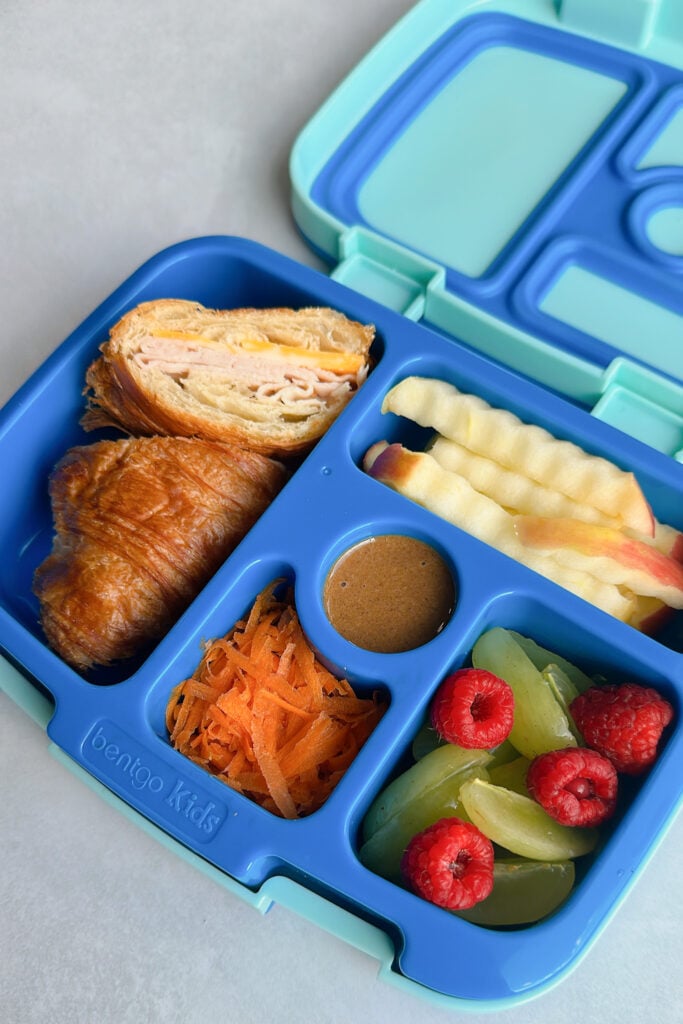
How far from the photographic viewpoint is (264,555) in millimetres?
1388

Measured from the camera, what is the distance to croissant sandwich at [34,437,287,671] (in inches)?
54.7

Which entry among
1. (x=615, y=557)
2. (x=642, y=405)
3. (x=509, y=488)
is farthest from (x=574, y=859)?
(x=642, y=405)

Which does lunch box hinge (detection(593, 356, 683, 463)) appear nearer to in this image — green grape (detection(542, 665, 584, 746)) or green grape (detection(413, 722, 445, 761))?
green grape (detection(542, 665, 584, 746))

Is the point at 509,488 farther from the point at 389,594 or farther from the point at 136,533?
the point at 136,533

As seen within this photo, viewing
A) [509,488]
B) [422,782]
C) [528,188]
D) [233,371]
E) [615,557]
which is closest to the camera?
[422,782]

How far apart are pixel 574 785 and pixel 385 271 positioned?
0.94m

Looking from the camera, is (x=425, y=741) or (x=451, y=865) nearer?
(x=451, y=865)

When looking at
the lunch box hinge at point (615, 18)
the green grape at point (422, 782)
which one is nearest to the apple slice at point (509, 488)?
the green grape at point (422, 782)

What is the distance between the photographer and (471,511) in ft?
4.72

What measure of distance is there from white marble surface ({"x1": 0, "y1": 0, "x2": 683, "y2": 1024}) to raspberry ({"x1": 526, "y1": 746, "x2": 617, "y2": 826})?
22 centimetres

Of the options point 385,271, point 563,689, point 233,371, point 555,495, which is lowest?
point 563,689

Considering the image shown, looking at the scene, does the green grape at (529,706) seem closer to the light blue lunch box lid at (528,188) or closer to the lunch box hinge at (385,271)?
the light blue lunch box lid at (528,188)

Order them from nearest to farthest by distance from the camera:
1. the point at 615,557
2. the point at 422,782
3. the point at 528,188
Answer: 1. the point at 422,782
2. the point at 615,557
3. the point at 528,188

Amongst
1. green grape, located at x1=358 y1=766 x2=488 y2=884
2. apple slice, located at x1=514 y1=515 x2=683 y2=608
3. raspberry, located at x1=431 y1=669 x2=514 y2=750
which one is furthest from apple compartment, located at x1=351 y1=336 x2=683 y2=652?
green grape, located at x1=358 y1=766 x2=488 y2=884
